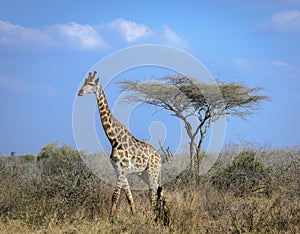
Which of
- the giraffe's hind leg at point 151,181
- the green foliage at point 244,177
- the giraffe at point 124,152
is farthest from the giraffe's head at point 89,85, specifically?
the green foliage at point 244,177

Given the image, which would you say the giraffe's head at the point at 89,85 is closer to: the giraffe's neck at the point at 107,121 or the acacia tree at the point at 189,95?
the giraffe's neck at the point at 107,121

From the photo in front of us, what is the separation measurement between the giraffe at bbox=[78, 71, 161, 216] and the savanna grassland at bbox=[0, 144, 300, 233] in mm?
485

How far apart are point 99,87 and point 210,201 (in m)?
3.05

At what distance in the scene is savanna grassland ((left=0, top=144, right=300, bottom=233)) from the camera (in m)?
7.48

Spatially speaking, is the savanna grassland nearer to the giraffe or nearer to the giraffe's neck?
the giraffe

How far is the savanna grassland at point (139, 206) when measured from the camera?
7.48 meters

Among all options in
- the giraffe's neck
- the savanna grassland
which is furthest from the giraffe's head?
the savanna grassland

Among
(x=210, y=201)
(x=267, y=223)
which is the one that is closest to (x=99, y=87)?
(x=210, y=201)

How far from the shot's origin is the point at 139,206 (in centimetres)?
937

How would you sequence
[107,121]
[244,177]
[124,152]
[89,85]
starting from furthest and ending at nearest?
[244,177], [107,121], [124,152], [89,85]

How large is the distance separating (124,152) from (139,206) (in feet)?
3.53

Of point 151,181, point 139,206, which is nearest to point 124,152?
point 151,181

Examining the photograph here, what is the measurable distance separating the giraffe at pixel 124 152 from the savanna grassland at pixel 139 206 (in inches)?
19.1

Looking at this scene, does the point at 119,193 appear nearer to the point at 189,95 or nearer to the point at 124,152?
the point at 124,152
